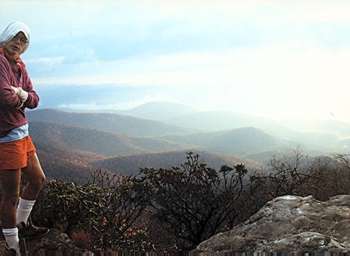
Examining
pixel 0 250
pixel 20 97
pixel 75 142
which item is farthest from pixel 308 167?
pixel 75 142

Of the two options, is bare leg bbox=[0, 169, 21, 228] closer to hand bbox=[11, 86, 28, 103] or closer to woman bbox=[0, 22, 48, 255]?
woman bbox=[0, 22, 48, 255]

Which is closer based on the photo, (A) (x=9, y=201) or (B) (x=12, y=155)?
(B) (x=12, y=155)

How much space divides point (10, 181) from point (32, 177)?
29 cm

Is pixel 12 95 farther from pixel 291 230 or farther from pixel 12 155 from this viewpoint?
pixel 291 230

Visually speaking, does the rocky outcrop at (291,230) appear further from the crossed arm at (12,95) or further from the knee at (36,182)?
the crossed arm at (12,95)

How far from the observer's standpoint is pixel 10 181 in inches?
194

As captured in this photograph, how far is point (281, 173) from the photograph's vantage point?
49.2 ft

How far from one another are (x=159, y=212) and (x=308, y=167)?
4931mm

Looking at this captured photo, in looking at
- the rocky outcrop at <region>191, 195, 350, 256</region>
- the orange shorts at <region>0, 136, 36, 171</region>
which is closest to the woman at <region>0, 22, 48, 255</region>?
the orange shorts at <region>0, 136, 36, 171</region>

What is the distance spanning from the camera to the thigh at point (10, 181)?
16.0 ft

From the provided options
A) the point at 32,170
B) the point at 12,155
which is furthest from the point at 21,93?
the point at 32,170

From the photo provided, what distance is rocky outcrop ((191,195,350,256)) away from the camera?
602cm

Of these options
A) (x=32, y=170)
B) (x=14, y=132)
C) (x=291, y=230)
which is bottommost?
(x=291, y=230)

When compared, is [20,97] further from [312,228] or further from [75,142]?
[75,142]
